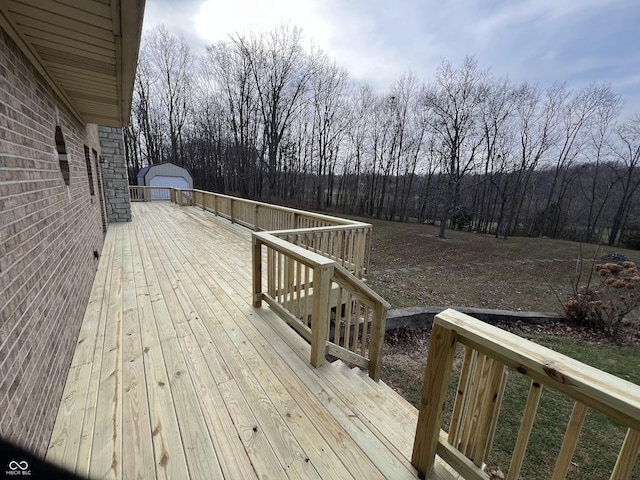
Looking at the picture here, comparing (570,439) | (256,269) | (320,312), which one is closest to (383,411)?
(320,312)

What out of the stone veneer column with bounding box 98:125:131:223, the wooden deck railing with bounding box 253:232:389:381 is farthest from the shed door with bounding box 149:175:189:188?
the wooden deck railing with bounding box 253:232:389:381

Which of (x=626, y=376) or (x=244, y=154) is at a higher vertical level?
(x=244, y=154)

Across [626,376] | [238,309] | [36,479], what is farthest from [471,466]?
[626,376]

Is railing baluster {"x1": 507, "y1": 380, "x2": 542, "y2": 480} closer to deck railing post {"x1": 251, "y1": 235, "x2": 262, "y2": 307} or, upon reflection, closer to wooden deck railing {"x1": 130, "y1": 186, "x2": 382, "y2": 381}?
wooden deck railing {"x1": 130, "y1": 186, "x2": 382, "y2": 381}

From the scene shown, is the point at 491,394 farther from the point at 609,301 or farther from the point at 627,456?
the point at 609,301

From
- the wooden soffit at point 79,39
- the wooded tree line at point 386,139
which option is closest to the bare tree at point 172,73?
the wooded tree line at point 386,139

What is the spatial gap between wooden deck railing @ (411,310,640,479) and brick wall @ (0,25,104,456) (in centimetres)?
201

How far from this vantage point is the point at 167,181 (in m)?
19.0

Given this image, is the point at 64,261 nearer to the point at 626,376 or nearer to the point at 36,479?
the point at 36,479

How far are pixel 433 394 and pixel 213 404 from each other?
151 cm

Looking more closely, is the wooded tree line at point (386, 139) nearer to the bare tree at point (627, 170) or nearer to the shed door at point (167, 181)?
the bare tree at point (627, 170)

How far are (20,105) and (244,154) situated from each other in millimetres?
23765

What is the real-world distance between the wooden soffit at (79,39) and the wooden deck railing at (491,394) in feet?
8.61

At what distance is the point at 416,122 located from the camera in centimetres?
2022
